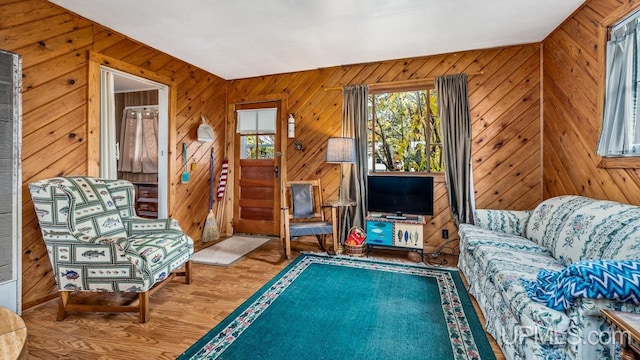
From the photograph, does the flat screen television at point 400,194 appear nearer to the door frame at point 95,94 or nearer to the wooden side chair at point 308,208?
the wooden side chair at point 308,208

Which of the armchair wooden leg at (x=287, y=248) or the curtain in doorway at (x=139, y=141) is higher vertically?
the curtain in doorway at (x=139, y=141)

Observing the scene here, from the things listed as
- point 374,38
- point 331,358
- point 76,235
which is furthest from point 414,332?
point 374,38

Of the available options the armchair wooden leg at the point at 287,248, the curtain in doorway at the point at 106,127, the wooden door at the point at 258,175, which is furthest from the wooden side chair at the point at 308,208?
the curtain in doorway at the point at 106,127

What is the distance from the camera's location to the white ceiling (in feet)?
8.19

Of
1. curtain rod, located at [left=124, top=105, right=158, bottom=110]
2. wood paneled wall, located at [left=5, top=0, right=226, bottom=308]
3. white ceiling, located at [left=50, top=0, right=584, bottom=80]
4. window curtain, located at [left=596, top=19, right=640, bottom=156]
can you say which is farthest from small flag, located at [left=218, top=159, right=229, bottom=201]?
window curtain, located at [left=596, top=19, right=640, bottom=156]

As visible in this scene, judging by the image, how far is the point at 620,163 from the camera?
2066 mm

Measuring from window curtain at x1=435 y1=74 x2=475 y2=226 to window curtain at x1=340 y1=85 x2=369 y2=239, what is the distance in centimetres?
97

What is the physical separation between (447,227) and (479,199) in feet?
1.67

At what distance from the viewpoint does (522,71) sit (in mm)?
3322

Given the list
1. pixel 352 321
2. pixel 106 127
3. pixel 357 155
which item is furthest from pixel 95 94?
pixel 352 321

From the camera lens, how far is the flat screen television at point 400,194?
134 inches

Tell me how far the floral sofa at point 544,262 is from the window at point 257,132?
297 cm

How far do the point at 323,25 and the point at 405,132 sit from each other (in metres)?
1.73

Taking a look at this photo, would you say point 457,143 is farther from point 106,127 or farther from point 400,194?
point 106,127
